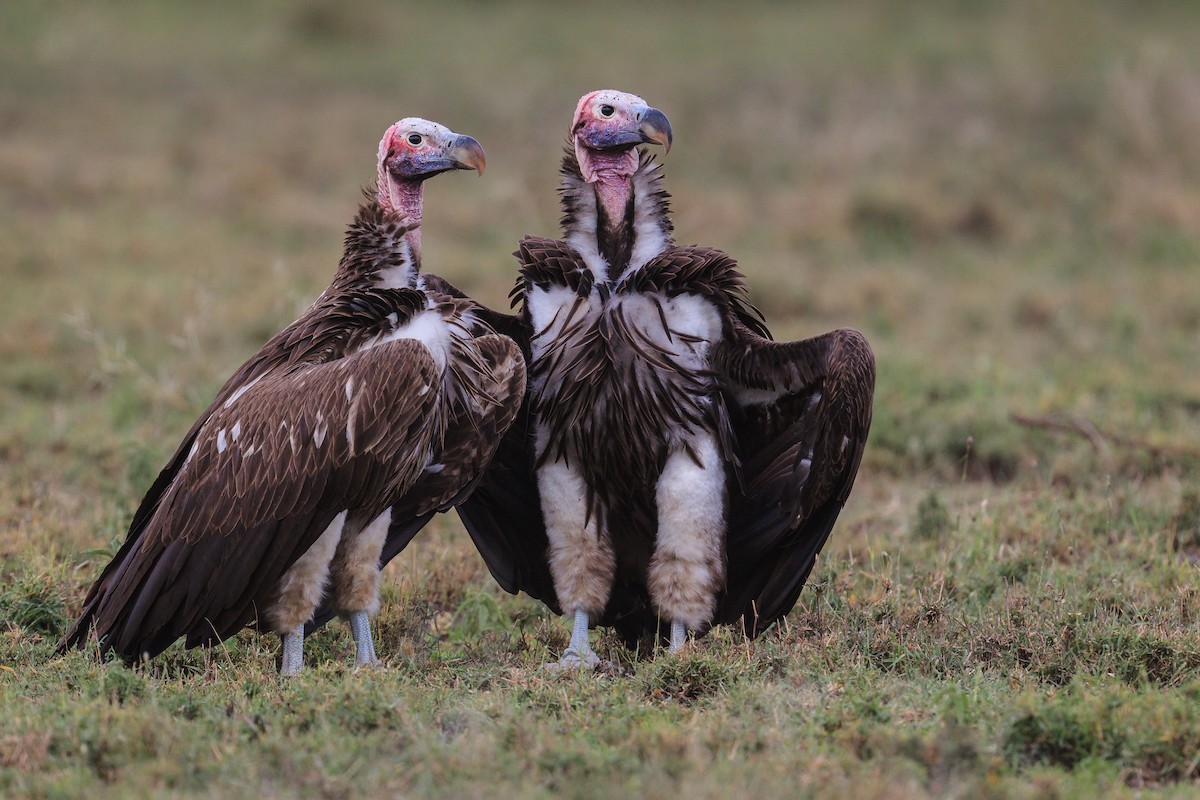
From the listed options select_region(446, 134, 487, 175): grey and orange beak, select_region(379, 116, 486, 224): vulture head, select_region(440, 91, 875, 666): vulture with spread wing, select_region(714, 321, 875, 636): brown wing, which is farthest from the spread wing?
select_region(714, 321, 875, 636): brown wing

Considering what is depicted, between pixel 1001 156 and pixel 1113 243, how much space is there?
1.63m

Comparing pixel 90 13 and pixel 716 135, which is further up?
pixel 90 13

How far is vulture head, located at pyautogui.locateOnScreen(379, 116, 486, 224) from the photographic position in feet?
16.7

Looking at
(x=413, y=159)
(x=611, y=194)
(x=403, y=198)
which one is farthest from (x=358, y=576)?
(x=611, y=194)

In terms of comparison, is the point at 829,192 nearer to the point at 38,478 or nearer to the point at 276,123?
the point at 276,123

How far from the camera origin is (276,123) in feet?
45.1

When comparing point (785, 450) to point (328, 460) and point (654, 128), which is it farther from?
point (328, 460)

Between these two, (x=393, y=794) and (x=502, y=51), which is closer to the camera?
(x=393, y=794)

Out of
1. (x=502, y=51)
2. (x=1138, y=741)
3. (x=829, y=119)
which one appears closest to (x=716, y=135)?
(x=829, y=119)

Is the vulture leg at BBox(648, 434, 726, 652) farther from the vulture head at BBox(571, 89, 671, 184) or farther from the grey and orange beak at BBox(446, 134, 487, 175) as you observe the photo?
the grey and orange beak at BBox(446, 134, 487, 175)

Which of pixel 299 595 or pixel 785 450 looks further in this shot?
pixel 785 450

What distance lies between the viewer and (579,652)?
4.85 m

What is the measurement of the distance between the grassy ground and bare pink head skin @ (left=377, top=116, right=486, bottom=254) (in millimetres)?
1400

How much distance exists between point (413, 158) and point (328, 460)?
1.21 m
